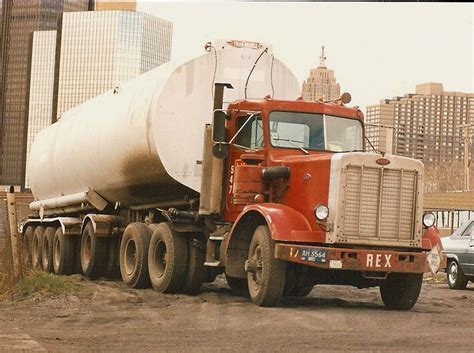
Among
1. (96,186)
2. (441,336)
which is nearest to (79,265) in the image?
(96,186)

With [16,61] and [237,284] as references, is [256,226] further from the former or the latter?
[16,61]

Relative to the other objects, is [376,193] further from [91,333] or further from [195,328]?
[91,333]

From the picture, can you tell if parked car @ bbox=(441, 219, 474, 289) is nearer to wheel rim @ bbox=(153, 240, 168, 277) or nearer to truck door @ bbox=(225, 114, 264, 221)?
wheel rim @ bbox=(153, 240, 168, 277)

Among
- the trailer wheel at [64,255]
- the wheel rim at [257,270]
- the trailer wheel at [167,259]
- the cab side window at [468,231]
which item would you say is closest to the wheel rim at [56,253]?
the trailer wheel at [64,255]

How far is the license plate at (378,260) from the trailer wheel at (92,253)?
7662 millimetres

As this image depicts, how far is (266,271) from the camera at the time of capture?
12766mm

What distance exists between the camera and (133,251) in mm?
17250

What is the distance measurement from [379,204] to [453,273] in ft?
30.9

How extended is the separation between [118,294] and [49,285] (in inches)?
43.5

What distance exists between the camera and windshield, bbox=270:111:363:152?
45.9 feet

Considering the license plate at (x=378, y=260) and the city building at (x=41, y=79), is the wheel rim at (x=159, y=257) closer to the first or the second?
the license plate at (x=378, y=260)

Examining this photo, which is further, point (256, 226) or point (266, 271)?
point (256, 226)

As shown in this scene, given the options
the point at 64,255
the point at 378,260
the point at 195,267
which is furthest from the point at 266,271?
the point at 64,255

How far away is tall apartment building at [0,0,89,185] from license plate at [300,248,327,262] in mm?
92959
